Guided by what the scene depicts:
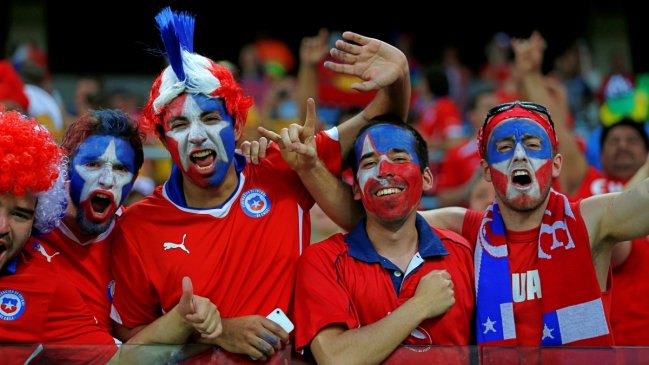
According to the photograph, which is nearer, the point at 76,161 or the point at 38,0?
the point at 76,161

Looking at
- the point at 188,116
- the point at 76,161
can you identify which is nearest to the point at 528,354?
the point at 188,116

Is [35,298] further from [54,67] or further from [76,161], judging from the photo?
[54,67]

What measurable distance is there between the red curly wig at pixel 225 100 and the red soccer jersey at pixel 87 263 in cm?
52

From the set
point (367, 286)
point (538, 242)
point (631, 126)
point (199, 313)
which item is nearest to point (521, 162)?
point (538, 242)

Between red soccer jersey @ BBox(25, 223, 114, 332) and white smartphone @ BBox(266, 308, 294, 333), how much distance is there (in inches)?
28.1

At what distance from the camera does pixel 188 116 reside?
168 inches

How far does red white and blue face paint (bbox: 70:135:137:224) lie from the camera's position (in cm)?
420

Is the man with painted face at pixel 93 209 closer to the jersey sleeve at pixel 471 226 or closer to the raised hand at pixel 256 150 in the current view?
the raised hand at pixel 256 150

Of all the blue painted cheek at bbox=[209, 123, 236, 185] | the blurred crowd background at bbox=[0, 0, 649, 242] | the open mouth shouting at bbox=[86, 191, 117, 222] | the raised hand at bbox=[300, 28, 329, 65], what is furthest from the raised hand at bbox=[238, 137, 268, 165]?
the blurred crowd background at bbox=[0, 0, 649, 242]

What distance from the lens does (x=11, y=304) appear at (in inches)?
150

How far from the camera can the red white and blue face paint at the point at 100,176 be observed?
165 inches

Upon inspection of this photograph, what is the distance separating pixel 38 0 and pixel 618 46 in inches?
342

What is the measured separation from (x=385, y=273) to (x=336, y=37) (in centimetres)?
797

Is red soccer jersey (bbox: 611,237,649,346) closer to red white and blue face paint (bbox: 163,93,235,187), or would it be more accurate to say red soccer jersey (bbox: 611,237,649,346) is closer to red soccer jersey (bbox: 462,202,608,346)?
red soccer jersey (bbox: 462,202,608,346)
